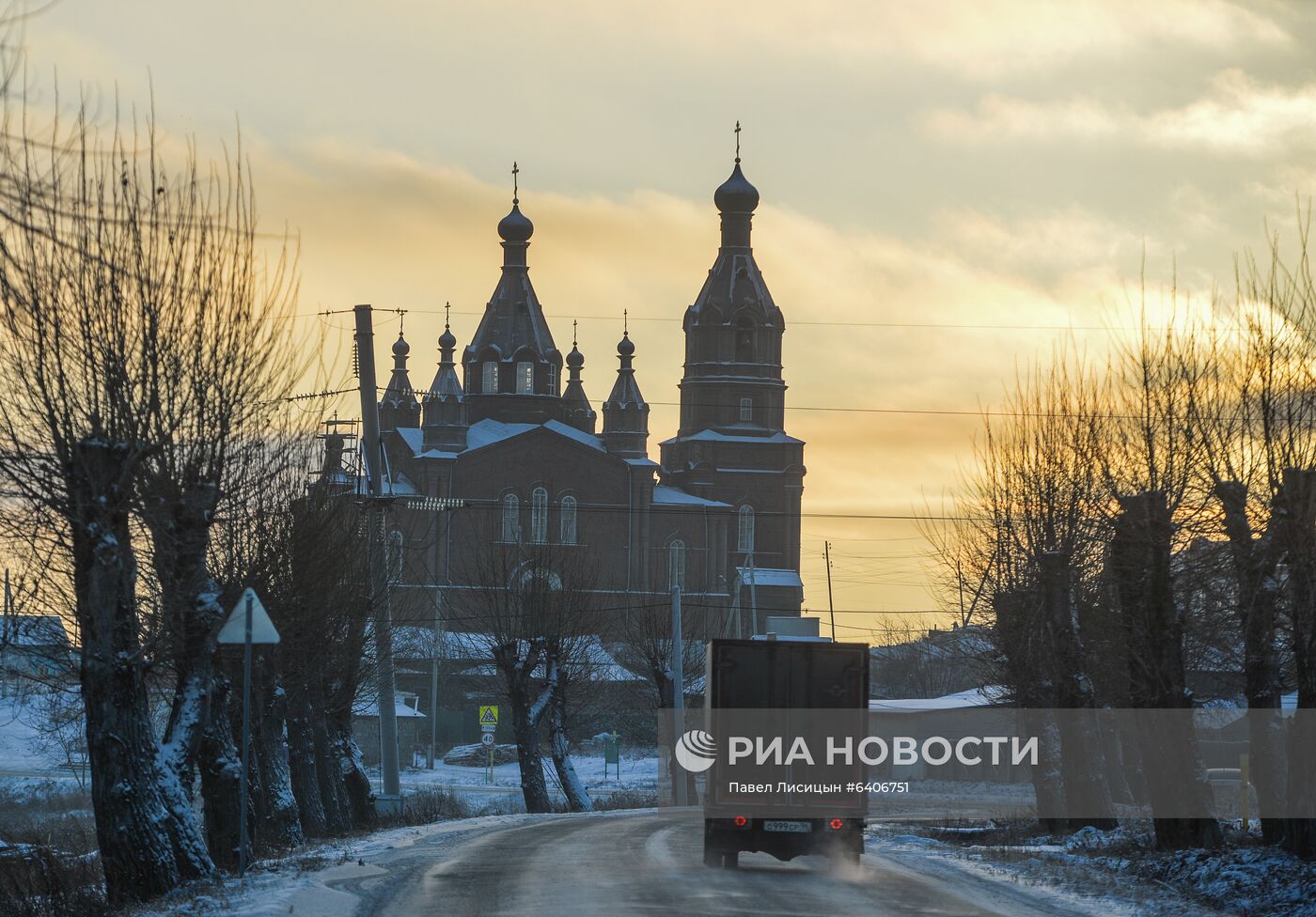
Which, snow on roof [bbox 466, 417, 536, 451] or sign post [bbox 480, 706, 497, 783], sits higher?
snow on roof [bbox 466, 417, 536, 451]

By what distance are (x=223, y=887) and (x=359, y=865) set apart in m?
2.95

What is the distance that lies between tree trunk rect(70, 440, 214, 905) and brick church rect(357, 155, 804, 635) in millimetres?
70357

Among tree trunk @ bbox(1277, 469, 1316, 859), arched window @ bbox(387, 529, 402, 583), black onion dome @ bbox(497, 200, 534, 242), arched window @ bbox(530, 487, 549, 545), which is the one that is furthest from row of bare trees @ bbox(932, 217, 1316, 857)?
black onion dome @ bbox(497, 200, 534, 242)

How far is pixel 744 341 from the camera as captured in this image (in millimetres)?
100938

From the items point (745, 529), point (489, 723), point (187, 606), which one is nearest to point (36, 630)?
point (187, 606)

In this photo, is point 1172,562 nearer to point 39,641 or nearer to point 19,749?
point 39,641

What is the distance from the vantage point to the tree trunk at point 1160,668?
20703 millimetres

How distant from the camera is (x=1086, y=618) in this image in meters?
27.1

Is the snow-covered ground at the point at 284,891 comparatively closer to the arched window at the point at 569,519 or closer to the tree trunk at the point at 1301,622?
the tree trunk at the point at 1301,622

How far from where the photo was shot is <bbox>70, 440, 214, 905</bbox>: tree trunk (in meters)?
16.5

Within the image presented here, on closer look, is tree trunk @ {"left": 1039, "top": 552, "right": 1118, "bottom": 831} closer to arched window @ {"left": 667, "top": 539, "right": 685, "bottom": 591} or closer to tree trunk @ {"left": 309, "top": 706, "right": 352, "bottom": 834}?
tree trunk @ {"left": 309, "top": 706, "right": 352, "bottom": 834}

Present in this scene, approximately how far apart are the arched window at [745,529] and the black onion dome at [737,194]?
18.6 metres

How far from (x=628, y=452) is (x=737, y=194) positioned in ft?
57.3

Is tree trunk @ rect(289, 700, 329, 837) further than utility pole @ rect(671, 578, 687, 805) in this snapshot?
No
